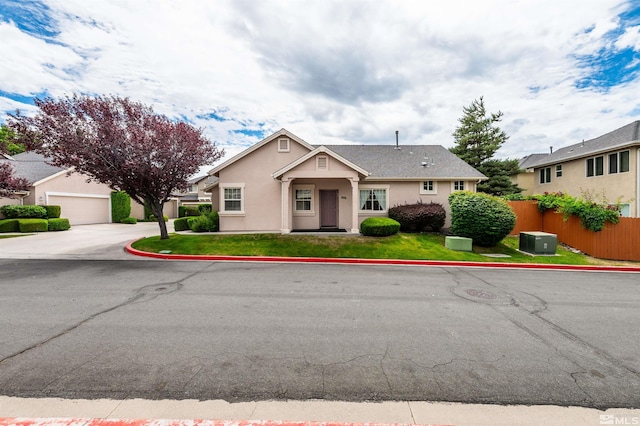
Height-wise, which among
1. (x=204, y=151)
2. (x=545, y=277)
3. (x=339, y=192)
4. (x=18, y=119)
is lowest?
(x=545, y=277)

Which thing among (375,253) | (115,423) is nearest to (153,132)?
(375,253)

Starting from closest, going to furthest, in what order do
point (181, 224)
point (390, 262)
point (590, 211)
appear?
point (390, 262)
point (590, 211)
point (181, 224)

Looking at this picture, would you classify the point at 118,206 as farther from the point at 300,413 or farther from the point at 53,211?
the point at 300,413

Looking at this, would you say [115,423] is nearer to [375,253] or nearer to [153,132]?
[375,253]

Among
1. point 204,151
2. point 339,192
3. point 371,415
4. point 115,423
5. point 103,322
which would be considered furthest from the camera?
point 339,192

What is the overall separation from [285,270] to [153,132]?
8.94 meters

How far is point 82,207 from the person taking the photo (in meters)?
26.2

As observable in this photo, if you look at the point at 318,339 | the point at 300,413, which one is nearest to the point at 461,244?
the point at 318,339

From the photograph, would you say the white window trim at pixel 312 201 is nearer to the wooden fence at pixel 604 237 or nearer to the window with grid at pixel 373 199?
the window with grid at pixel 373 199

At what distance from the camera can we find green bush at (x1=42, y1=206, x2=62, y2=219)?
2230 cm

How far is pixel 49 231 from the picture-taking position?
20.7 m

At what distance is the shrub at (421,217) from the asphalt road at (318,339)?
8581 mm

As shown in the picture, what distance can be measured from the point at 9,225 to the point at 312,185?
2154 cm

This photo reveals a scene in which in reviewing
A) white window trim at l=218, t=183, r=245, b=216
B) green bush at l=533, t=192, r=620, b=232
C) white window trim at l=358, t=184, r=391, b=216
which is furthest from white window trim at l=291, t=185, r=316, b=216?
green bush at l=533, t=192, r=620, b=232
